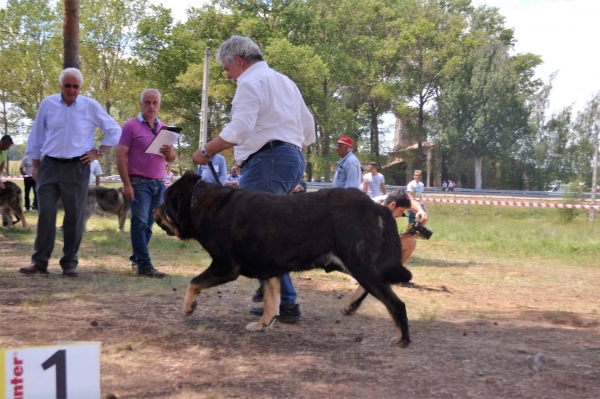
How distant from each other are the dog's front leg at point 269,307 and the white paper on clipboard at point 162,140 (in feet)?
8.41

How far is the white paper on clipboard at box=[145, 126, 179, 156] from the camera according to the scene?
6895mm

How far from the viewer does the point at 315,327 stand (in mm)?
5375

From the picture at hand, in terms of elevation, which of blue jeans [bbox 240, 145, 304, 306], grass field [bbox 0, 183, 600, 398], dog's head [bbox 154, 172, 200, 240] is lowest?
grass field [bbox 0, 183, 600, 398]

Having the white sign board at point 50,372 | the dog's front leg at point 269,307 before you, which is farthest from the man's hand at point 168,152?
the white sign board at point 50,372

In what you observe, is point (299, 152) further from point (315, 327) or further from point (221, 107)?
point (221, 107)

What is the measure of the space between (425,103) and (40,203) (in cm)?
5281

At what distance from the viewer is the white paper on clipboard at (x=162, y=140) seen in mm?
6895

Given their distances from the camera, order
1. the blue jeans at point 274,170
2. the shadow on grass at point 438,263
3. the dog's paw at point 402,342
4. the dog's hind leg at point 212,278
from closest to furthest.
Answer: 1. the dog's paw at point 402,342
2. the dog's hind leg at point 212,278
3. the blue jeans at point 274,170
4. the shadow on grass at point 438,263

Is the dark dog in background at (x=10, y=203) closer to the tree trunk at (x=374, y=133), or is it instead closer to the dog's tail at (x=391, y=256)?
the dog's tail at (x=391, y=256)

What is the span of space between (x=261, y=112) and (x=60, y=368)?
2894mm

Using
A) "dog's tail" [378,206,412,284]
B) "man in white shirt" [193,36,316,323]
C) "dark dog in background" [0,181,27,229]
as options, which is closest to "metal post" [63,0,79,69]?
"dark dog in background" [0,181,27,229]

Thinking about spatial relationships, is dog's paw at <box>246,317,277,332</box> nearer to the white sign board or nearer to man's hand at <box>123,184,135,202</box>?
the white sign board

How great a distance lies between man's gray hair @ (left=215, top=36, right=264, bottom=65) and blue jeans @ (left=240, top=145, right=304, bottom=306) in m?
0.81

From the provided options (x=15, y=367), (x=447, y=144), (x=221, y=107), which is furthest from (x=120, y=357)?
(x=447, y=144)
